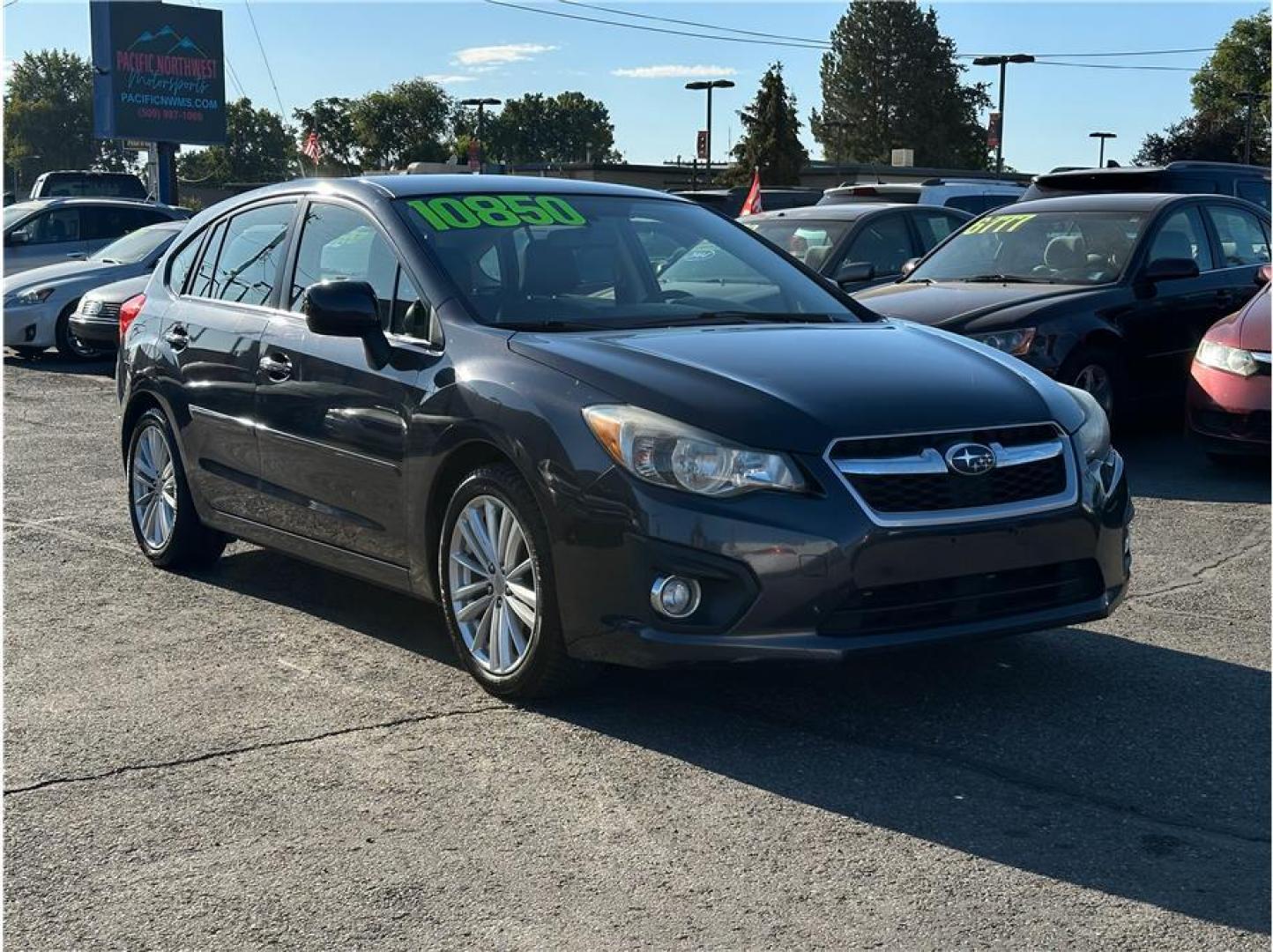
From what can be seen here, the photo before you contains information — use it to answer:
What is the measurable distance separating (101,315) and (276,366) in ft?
A: 34.8

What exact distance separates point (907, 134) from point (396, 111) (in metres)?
34.0

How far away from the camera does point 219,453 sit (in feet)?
21.2

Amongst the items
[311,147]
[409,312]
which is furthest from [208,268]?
[311,147]

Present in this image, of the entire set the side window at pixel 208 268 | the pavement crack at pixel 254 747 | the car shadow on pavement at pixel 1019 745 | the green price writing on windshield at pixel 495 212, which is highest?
→ the green price writing on windshield at pixel 495 212

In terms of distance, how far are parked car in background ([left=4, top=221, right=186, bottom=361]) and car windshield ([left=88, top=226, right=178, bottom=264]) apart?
2 centimetres

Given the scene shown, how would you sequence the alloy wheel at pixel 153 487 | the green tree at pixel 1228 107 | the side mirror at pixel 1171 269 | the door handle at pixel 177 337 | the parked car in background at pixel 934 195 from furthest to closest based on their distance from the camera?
1. the green tree at pixel 1228 107
2. the parked car in background at pixel 934 195
3. the side mirror at pixel 1171 269
4. the alloy wheel at pixel 153 487
5. the door handle at pixel 177 337

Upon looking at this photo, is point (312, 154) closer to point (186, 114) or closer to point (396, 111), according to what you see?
point (186, 114)

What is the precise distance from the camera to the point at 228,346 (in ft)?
21.0

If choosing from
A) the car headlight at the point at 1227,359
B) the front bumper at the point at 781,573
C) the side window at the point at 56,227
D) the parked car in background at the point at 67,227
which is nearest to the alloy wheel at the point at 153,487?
the front bumper at the point at 781,573

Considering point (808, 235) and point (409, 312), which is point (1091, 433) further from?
point (808, 235)

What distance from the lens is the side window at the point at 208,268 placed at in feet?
22.6

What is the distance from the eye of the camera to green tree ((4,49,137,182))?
146125mm

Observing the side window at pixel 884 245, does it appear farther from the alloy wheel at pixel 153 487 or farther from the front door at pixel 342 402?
the front door at pixel 342 402

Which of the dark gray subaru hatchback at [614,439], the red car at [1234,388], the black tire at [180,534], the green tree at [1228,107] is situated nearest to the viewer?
the dark gray subaru hatchback at [614,439]
